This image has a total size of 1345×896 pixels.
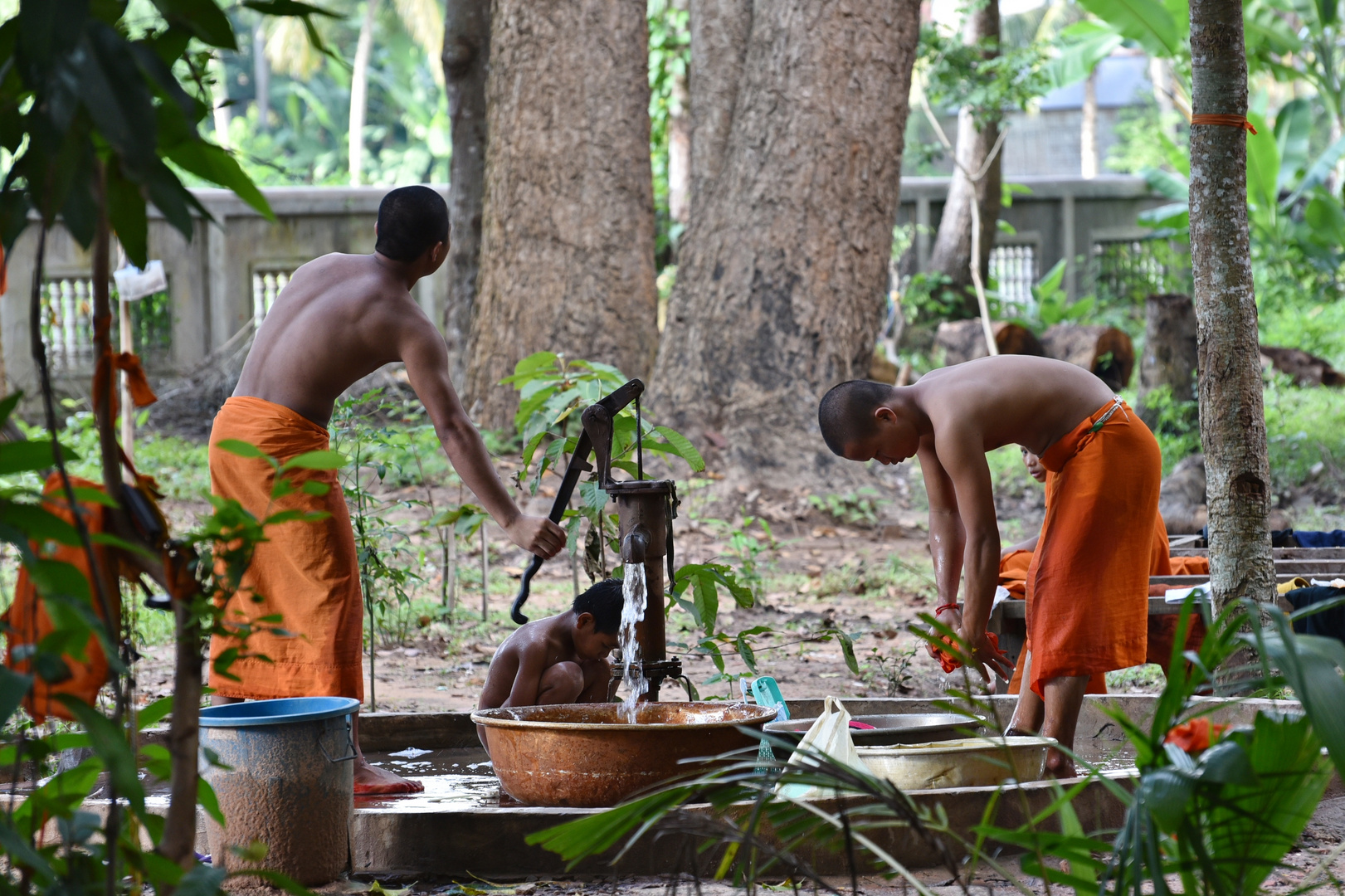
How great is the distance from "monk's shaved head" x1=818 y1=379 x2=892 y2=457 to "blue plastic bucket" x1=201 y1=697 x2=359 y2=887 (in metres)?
1.64

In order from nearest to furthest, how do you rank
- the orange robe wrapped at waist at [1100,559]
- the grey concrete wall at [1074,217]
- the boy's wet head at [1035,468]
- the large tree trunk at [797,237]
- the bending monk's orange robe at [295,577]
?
the bending monk's orange robe at [295,577] < the orange robe wrapped at waist at [1100,559] < the boy's wet head at [1035,468] < the large tree trunk at [797,237] < the grey concrete wall at [1074,217]

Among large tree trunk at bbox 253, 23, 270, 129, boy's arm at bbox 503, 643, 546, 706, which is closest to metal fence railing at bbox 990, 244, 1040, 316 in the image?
boy's arm at bbox 503, 643, 546, 706

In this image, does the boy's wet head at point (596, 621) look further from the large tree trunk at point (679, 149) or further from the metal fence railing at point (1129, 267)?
the metal fence railing at point (1129, 267)

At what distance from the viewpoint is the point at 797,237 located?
28.0ft

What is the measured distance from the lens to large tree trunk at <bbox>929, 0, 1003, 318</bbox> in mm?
13492

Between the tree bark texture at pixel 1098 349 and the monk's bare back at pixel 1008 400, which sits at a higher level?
the tree bark texture at pixel 1098 349

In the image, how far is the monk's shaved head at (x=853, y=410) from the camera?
11.9ft

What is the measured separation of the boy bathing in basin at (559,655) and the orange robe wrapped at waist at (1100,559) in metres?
1.23

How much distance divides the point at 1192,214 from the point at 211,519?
3.05 meters

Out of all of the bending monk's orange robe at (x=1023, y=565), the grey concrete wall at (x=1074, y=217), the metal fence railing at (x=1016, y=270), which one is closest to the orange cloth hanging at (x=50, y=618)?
the bending monk's orange robe at (x=1023, y=565)

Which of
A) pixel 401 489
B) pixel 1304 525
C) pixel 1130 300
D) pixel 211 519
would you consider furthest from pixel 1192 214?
pixel 1130 300

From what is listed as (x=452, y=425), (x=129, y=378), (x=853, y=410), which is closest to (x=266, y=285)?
(x=452, y=425)

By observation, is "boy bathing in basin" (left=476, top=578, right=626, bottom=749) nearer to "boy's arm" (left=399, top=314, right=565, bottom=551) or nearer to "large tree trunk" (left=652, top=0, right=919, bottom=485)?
"boy's arm" (left=399, top=314, right=565, bottom=551)

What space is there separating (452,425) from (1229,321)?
2185 mm
